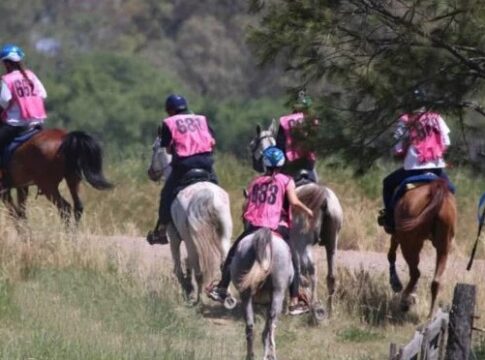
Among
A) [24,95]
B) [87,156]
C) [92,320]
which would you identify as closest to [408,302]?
[92,320]

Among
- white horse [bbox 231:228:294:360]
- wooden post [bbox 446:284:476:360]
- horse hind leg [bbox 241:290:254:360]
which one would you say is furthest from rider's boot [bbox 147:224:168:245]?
wooden post [bbox 446:284:476:360]

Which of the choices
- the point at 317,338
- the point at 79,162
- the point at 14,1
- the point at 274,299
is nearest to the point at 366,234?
the point at 79,162

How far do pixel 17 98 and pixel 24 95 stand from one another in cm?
9

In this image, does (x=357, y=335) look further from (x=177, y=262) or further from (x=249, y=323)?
(x=177, y=262)

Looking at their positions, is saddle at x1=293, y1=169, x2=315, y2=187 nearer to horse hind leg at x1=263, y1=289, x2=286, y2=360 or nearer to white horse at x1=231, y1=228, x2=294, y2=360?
white horse at x1=231, y1=228, x2=294, y2=360

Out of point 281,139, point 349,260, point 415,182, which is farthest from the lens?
point 349,260

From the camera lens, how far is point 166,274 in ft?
53.3

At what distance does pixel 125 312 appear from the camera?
1398 cm

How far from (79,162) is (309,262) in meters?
3.80

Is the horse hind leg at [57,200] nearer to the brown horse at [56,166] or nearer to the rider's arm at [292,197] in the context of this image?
the brown horse at [56,166]

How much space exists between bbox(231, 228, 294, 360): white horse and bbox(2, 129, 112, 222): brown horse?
4703 millimetres

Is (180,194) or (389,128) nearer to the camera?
(389,128)

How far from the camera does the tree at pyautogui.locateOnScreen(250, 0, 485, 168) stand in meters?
10.6

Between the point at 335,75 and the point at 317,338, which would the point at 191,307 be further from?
the point at 335,75
